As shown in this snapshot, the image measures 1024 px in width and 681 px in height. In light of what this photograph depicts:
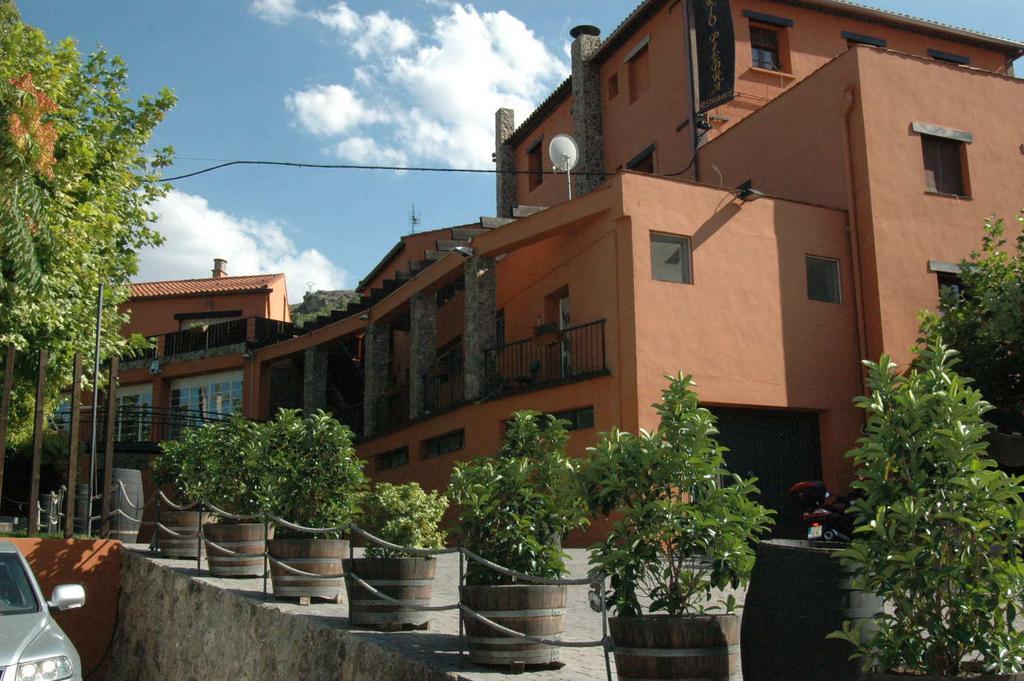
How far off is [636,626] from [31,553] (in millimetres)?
9007

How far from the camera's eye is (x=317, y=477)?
835cm

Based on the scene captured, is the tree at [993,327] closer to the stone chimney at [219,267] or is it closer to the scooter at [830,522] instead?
the scooter at [830,522]

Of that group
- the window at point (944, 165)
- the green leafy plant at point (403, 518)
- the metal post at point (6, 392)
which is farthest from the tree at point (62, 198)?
the window at point (944, 165)

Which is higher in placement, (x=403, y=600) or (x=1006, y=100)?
(x=1006, y=100)

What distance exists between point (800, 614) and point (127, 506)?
12402mm

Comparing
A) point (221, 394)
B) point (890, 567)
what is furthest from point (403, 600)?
point (221, 394)

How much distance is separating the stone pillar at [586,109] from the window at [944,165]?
861 centimetres

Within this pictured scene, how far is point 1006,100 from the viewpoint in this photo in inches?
725

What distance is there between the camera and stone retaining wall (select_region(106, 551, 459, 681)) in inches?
255

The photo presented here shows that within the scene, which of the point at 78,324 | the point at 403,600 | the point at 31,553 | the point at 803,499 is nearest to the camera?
the point at 403,600

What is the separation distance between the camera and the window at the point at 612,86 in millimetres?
24562

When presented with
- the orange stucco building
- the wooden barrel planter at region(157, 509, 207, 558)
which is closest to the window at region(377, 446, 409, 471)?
the orange stucco building

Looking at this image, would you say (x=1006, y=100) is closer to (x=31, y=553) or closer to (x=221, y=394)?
(x=31, y=553)

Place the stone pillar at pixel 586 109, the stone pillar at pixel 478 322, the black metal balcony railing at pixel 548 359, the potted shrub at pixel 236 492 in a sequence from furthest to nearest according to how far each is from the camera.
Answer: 1. the stone pillar at pixel 586 109
2. the stone pillar at pixel 478 322
3. the black metal balcony railing at pixel 548 359
4. the potted shrub at pixel 236 492
